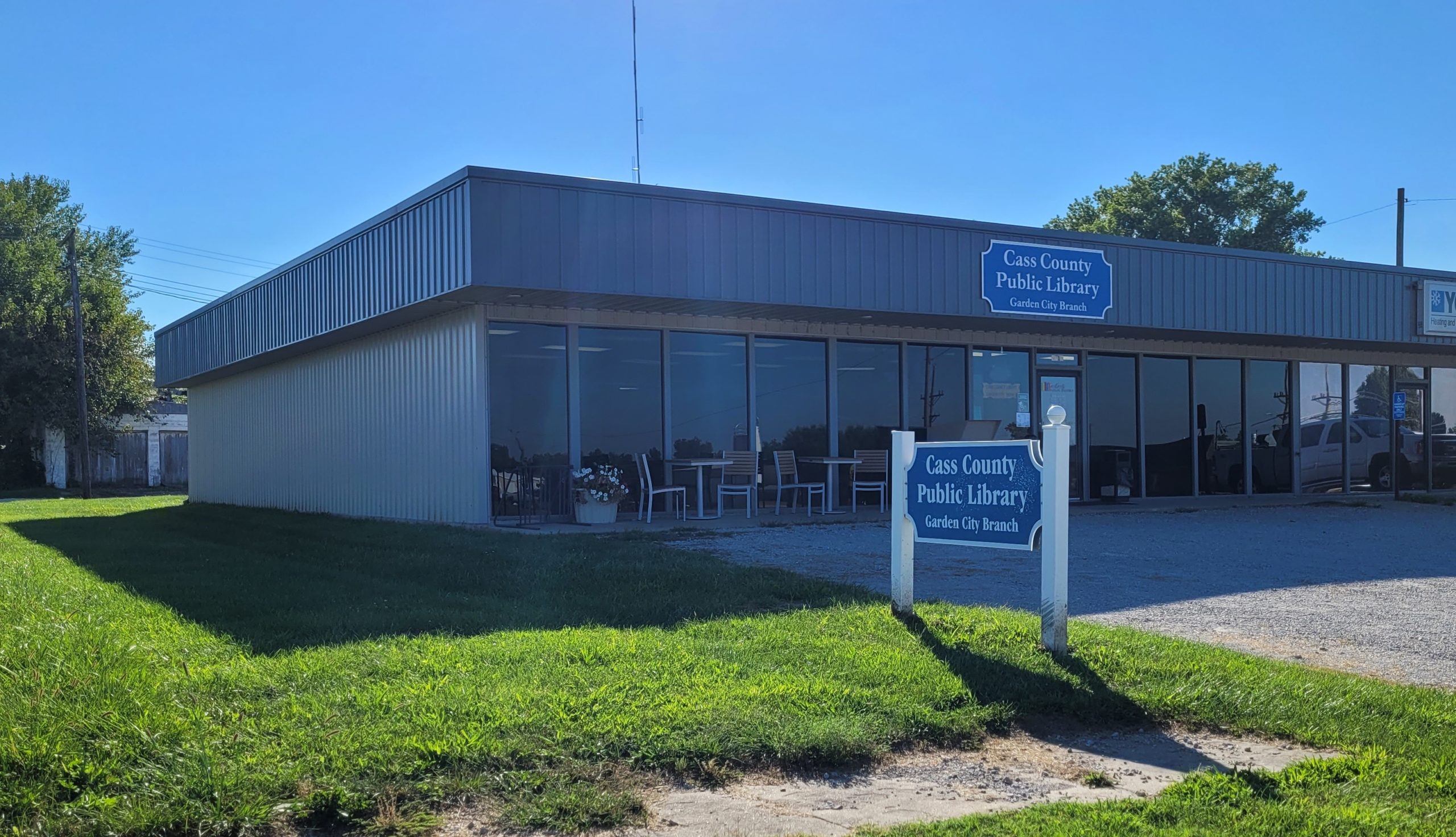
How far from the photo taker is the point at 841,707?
181 inches

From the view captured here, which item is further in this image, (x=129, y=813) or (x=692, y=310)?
(x=692, y=310)

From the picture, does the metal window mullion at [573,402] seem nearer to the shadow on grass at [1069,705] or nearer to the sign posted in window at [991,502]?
the sign posted in window at [991,502]

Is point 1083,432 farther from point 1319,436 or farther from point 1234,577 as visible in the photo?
point 1234,577

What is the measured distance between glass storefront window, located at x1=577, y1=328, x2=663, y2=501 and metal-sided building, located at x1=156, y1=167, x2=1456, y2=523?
0.10ft

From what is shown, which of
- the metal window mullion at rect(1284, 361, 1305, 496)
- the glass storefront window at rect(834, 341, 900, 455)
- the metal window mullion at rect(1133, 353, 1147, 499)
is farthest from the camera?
the metal window mullion at rect(1284, 361, 1305, 496)

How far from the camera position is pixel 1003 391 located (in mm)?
16719

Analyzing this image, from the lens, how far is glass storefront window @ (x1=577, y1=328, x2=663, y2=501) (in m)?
13.5

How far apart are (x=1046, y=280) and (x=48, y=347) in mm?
29786

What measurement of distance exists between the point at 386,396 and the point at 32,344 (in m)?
23.2

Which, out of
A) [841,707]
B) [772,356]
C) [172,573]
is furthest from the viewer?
[772,356]

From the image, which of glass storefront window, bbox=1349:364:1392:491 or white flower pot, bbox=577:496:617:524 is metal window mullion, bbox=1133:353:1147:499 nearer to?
glass storefront window, bbox=1349:364:1392:491

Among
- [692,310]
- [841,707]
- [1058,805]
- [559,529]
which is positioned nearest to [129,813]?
[841,707]

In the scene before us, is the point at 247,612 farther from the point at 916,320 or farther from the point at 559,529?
the point at 916,320

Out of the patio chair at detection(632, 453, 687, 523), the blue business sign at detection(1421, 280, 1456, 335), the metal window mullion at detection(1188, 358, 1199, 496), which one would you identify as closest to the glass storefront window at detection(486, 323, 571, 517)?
the patio chair at detection(632, 453, 687, 523)
